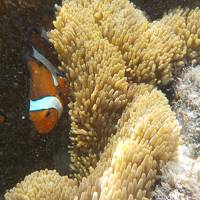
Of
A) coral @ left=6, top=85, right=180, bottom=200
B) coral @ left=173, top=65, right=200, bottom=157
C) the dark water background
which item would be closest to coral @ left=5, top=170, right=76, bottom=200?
coral @ left=6, top=85, right=180, bottom=200

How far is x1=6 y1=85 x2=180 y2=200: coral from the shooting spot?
2.01 metres

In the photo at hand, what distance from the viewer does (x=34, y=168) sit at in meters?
3.24

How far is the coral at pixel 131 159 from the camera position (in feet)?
6.59

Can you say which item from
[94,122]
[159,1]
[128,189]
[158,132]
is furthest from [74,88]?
[159,1]

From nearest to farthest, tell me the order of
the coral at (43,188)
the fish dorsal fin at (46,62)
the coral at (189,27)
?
the coral at (43,188)
the fish dorsal fin at (46,62)
the coral at (189,27)

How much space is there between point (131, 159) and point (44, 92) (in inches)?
37.0

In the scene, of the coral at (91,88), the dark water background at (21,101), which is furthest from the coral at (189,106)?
the dark water background at (21,101)

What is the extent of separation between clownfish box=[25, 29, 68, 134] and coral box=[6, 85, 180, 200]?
17.7 inches

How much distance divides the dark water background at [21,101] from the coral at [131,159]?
775 millimetres

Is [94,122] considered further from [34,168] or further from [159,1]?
[159,1]

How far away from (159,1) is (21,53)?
135 cm

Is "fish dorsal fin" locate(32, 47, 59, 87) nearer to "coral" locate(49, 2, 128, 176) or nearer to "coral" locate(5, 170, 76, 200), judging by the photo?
"coral" locate(49, 2, 128, 176)

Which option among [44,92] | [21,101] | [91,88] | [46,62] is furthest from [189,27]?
[21,101]

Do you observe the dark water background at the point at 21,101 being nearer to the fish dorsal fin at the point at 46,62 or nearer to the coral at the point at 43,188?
the fish dorsal fin at the point at 46,62
